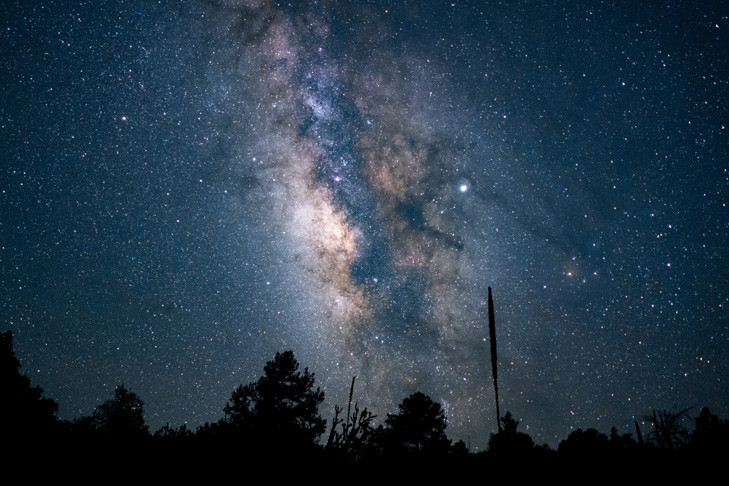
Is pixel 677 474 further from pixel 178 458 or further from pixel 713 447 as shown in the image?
pixel 178 458

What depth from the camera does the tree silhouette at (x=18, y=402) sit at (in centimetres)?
1926

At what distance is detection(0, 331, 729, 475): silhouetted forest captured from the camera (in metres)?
6.34

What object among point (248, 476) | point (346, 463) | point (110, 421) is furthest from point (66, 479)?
point (110, 421)

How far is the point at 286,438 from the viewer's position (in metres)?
7.03

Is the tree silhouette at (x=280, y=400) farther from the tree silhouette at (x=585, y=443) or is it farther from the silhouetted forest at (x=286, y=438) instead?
the tree silhouette at (x=585, y=443)

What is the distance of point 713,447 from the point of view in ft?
60.3

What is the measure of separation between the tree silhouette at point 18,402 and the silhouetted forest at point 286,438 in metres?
0.06

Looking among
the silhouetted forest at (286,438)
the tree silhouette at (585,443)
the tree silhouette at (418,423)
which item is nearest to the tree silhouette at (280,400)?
the silhouetted forest at (286,438)

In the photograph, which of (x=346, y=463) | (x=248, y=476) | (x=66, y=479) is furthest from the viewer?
(x=66, y=479)

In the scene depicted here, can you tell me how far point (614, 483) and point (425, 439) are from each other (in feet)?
51.3

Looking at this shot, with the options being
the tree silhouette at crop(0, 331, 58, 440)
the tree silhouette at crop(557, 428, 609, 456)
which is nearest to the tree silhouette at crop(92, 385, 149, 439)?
the tree silhouette at crop(0, 331, 58, 440)

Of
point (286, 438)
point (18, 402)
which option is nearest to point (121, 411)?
point (18, 402)

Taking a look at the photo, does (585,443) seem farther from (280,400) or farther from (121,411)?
(121,411)

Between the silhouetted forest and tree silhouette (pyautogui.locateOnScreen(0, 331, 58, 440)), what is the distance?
0.18ft
